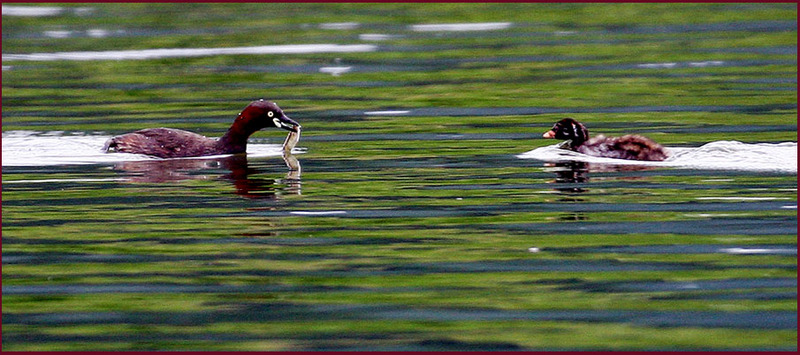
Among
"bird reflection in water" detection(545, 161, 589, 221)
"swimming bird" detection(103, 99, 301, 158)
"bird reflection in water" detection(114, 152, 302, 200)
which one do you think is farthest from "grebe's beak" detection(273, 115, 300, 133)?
"bird reflection in water" detection(545, 161, 589, 221)

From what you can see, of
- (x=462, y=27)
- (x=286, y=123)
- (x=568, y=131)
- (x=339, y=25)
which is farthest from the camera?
(x=339, y=25)

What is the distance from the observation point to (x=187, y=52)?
87.8 feet

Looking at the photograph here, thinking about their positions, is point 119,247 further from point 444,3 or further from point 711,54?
point 444,3

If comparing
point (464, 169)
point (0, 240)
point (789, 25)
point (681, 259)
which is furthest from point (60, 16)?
point (681, 259)

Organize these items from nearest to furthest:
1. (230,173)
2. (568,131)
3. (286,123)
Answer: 1. (230,173)
2. (568,131)
3. (286,123)

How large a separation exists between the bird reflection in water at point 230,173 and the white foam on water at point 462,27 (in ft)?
48.1

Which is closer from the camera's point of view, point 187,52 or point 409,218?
point 409,218

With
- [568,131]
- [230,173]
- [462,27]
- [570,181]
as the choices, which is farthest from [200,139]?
[462,27]

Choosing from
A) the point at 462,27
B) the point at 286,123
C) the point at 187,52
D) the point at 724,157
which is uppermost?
the point at 286,123

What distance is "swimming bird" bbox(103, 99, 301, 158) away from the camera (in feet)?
52.1

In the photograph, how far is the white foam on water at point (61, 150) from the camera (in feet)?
51.0

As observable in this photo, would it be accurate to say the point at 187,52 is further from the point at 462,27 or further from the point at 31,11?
the point at 31,11

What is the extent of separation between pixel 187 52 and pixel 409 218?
15.8m

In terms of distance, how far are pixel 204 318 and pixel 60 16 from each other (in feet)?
87.2
